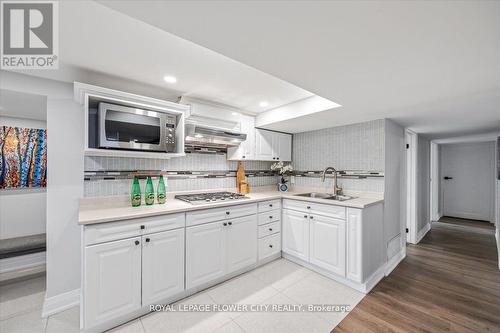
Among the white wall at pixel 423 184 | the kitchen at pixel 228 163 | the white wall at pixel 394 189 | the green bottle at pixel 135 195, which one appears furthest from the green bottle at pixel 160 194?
the white wall at pixel 423 184

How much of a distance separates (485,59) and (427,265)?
2757mm

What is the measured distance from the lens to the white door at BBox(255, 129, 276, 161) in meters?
3.14

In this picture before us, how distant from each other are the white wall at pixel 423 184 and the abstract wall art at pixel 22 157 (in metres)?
5.83

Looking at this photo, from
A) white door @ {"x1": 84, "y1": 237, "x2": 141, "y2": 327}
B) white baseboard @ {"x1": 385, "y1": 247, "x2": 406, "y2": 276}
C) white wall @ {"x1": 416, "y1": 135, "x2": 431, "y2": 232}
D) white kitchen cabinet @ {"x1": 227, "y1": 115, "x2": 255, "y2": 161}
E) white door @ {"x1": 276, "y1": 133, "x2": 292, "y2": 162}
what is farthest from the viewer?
white wall @ {"x1": 416, "y1": 135, "x2": 431, "y2": 232}

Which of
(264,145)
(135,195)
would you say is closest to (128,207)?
(135,195)

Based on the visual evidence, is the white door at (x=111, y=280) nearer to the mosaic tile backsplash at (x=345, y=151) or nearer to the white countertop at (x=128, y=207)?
the white countertop at (x=128, y=207)

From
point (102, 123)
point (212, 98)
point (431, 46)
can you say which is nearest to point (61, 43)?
point (102, 123)

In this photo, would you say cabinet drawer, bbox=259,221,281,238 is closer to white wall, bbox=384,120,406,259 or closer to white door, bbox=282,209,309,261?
white door, bbox=282,209,309,261

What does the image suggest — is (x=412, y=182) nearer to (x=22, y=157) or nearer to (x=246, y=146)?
(x=246, y=146)

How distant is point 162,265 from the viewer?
72.1 inches

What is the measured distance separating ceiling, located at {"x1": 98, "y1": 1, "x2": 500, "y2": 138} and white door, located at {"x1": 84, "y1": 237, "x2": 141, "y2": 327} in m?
1.48

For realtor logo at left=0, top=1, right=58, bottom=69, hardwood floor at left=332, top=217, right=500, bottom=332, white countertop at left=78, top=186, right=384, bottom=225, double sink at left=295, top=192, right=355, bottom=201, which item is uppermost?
realtor logo at left=0, top=1, right=58, bottom=69

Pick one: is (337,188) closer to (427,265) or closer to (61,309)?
(427,265)

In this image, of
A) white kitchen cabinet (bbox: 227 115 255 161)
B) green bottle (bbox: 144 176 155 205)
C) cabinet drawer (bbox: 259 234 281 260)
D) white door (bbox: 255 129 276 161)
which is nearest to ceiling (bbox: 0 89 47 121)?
green bottle (bbox: 144 176 155 205)
